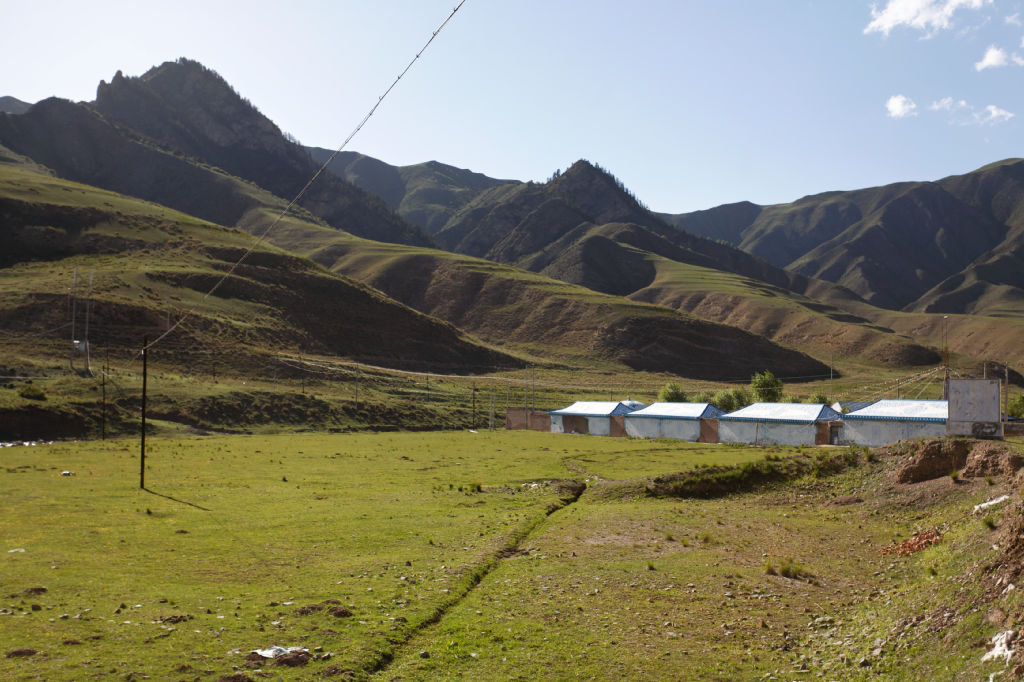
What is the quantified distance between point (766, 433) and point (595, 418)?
1530 centimetres

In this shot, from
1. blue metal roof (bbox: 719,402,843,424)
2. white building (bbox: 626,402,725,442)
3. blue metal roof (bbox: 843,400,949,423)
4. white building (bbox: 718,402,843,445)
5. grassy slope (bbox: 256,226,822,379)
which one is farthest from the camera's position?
grassy slope (bbox: 256,226,822,379)

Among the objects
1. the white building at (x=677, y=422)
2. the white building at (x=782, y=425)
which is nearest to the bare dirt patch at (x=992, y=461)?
the white building at (x=782, y=425)

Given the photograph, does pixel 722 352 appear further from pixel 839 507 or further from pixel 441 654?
pixel 441 654

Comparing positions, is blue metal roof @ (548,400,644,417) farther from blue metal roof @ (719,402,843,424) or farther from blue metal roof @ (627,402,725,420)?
blue metal roof @ (719,402,843,424)

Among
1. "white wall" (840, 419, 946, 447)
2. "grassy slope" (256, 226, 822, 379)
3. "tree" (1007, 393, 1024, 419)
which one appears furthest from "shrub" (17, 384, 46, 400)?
"grassy slope" (256, 226, 822, 379)

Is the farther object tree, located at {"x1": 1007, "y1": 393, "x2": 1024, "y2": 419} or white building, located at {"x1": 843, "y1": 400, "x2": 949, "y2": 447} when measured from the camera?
tree, located at {"x1": 1007, "y1": 393, "x2": 1024, "y2": 419}

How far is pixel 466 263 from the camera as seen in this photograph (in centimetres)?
18412

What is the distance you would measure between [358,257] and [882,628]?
176648 mm

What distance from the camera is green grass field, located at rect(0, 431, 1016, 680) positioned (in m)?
11.3

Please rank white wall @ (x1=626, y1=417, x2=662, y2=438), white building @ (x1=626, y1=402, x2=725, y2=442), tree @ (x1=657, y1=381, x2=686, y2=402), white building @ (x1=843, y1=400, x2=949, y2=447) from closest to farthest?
1. white building @ (x1=843, y1=400, x2=949, y2=447)
2. white building @ (x1=626, y1=402, x2=725, y2=442)
3. white wall @ (x1=626, y1=417, x2=662, y2=438)
4. tree @ (x1=657, y1=381, x2=686, y2=402)

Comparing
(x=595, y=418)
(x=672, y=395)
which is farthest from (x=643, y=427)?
(x=672, y=395)

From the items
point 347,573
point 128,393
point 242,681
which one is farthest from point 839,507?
point 128,393

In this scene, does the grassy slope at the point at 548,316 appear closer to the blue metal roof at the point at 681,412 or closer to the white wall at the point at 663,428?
the blue metal roof at the point at 681,412

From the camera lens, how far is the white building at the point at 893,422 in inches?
1783
